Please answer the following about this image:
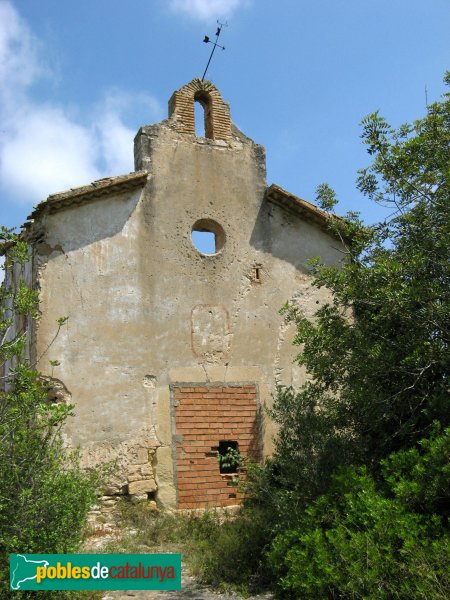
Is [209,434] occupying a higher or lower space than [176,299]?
lower

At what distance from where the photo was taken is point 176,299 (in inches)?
427

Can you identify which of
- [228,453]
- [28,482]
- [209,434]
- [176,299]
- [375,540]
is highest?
[176,299]

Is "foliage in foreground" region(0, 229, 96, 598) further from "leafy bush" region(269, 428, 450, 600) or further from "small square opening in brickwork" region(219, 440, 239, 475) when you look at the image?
"small square opening in brickwork" region(219, 440, 239, 475)

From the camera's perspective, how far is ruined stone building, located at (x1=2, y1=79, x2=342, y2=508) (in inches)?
391

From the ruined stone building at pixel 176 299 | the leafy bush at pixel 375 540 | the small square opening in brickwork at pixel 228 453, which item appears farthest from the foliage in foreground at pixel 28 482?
the small square opening in brickwork at pixel 228 453

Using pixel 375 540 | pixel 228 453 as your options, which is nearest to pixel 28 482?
pixel 375 540

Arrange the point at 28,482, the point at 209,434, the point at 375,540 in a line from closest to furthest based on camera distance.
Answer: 1. the point at 375,540
2. the point at 28,482
3. the point at 209,434

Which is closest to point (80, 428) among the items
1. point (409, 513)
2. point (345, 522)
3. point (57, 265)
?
point (57, 265)

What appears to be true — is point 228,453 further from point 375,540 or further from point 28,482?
point 28,482

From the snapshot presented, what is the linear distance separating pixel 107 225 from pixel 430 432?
6.36m

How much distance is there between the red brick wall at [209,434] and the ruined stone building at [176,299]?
0.02 metres

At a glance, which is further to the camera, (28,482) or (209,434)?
(209,434)

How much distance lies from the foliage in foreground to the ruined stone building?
139 inches

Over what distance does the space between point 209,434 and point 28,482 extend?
4.89 m
